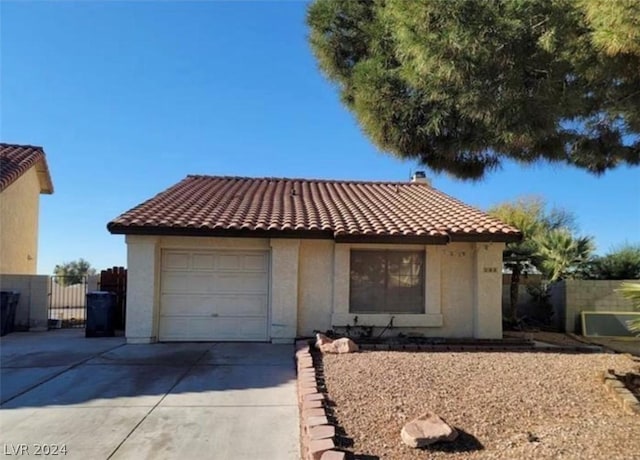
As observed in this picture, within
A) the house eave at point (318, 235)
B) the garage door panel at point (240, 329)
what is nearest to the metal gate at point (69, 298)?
the garage door panel at point (240, 329)

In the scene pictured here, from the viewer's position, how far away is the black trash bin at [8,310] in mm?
14625

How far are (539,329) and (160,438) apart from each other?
14178 mm

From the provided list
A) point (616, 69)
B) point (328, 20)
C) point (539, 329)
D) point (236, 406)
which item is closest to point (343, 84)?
point (328, 20)

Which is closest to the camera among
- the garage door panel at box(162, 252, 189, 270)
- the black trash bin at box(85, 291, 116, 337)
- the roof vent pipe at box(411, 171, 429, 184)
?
the garage door panel at box(162, 252, 189, 270)

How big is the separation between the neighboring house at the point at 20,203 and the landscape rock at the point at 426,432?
54.9 feet

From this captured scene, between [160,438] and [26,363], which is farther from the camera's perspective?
[26,363]

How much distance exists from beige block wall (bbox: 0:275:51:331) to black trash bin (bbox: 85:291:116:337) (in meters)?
2.95

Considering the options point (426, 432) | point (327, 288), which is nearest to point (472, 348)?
point (327, 288)

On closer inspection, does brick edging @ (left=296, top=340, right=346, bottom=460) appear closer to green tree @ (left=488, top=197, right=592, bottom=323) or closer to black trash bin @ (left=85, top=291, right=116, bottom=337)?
Answer: black trash bin @ (left=85, top=291, right=116, bottom=337)

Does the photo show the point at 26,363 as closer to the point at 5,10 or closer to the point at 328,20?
the point at 5,10

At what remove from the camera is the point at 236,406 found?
23.6 ft

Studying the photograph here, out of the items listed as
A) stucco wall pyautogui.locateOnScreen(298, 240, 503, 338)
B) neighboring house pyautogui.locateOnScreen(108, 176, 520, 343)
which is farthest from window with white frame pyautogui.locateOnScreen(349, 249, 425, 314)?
stucco wall pyautogui.locateOnScreen(298, 240, 503, 338)

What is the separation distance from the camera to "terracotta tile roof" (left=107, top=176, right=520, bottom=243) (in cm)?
1251

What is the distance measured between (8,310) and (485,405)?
45.8 feet
